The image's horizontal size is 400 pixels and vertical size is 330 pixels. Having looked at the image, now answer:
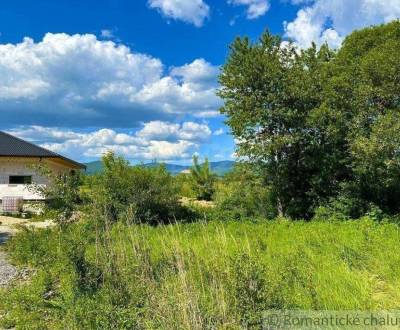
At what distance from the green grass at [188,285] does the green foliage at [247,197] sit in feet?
30.9

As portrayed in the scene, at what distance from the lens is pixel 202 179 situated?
3200cm

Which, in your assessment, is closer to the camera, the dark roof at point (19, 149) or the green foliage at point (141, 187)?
the green foliage at point (141, 187)

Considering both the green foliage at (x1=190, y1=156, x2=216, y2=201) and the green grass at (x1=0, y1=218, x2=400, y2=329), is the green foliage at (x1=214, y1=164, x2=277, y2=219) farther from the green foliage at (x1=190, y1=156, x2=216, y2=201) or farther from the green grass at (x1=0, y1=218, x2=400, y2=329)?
the green foliage at (x1=190, y1=156, x2=216, y2=201)

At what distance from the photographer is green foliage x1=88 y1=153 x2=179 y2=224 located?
1736 centimetres

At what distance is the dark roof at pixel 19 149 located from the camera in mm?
26328

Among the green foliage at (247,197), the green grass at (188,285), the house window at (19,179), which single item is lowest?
the green grass at (188,285)

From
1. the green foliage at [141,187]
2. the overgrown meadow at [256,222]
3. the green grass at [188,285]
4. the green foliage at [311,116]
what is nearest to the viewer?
the green grass at [188,285]

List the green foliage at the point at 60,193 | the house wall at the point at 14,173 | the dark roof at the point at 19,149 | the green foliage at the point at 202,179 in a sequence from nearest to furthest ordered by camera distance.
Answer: the green foliage at the point at 60,193
the dark roof at the point at 19,149
the house wall at the point at 14,173
the green foliage at the point at 202,179

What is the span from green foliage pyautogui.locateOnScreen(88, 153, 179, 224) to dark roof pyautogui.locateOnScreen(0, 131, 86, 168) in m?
9.72

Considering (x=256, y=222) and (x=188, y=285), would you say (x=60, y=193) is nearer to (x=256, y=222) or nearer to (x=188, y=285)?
(x=188, y=285)

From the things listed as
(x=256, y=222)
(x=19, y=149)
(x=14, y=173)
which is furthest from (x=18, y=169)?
(x=256, y=222)

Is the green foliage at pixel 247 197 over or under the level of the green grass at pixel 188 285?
over

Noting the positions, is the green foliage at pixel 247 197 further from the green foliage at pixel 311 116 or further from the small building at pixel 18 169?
the small building at pixel 18 169

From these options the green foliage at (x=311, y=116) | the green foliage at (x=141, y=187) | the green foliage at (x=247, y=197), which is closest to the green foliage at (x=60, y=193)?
the green foliage at (x=141, y=187)
